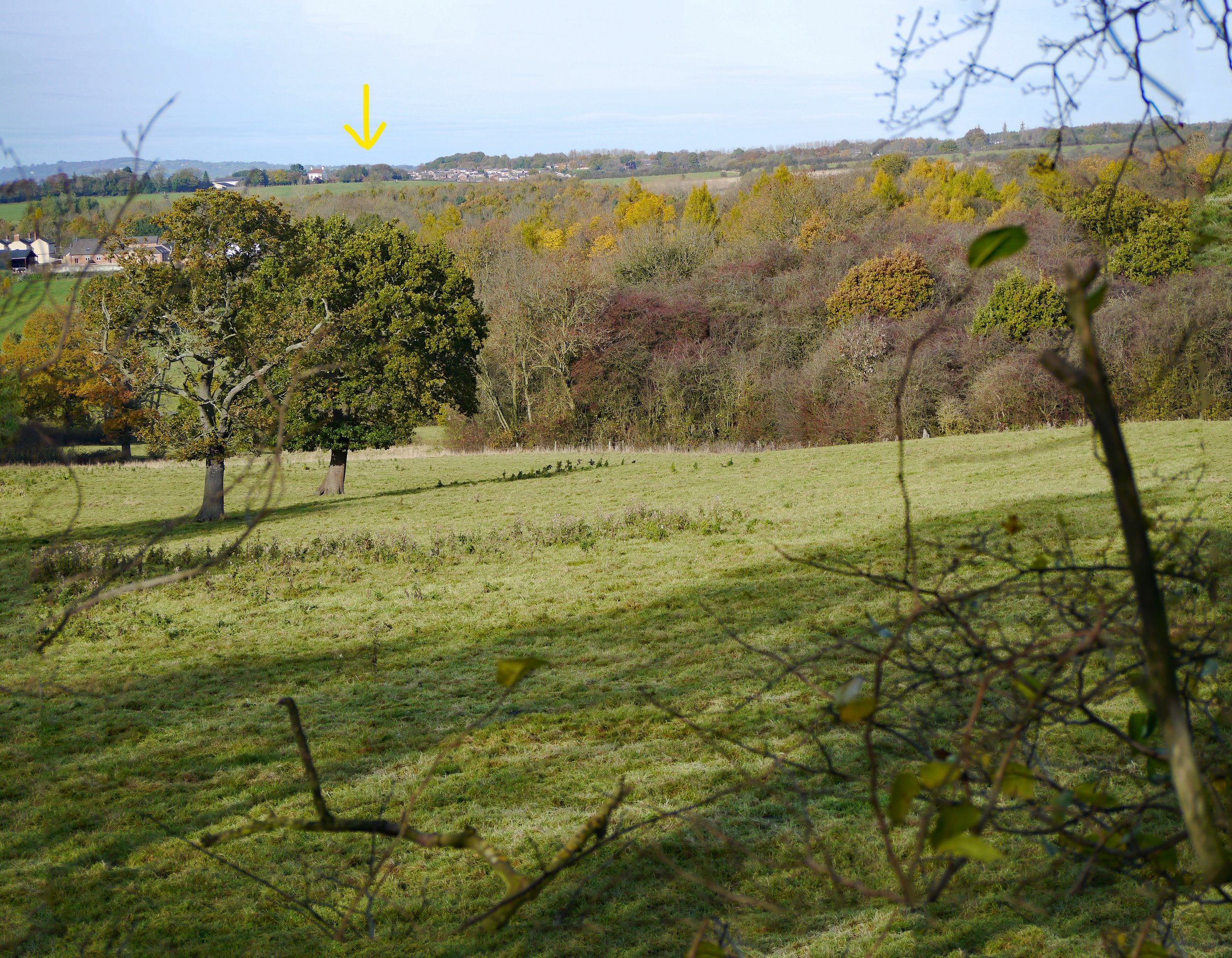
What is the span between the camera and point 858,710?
88 cm

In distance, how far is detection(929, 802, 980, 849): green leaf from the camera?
0.78 m

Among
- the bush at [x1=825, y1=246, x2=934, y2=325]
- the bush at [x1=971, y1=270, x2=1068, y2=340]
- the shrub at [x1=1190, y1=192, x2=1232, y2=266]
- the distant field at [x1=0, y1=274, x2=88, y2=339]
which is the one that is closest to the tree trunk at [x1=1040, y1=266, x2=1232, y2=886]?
the shrub at [x1=1190, y1=192, x2=1232, y2=266]

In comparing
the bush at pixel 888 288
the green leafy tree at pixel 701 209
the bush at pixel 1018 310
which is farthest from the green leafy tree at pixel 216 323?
the green leafy tree at pixel 701 209

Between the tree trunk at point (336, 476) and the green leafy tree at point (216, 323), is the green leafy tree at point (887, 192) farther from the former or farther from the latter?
the green leafy tree at point (216, 323)

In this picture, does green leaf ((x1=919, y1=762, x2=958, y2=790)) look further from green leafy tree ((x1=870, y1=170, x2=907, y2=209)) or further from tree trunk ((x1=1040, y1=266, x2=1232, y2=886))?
green leafy tree ((x1=870, y1=170, x2=907, y2=209))

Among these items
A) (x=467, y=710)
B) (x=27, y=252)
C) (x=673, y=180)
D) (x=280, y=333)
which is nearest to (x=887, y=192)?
(x=673, y=180)

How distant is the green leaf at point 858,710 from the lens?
2.89 ft

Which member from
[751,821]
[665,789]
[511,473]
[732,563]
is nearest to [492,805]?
[665,789]

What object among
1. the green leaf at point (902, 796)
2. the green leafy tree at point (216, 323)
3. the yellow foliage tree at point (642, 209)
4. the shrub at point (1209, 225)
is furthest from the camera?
the yellow foliage tree at point (642, 209)

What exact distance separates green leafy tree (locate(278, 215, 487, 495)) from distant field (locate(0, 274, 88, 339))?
16.1m

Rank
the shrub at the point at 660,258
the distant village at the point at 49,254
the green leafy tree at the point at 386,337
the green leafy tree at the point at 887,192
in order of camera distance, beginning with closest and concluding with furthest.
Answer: the distant village at the point at 49,254
the green leafy tree at the point at 386,337
the shrub at the point at 660,258
the green leafy tree at the point at 887,192

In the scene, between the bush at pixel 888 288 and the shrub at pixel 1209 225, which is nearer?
the shrub at pixel 1209 225

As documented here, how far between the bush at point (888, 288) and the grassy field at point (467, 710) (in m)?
15.4

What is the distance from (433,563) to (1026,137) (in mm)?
10282
